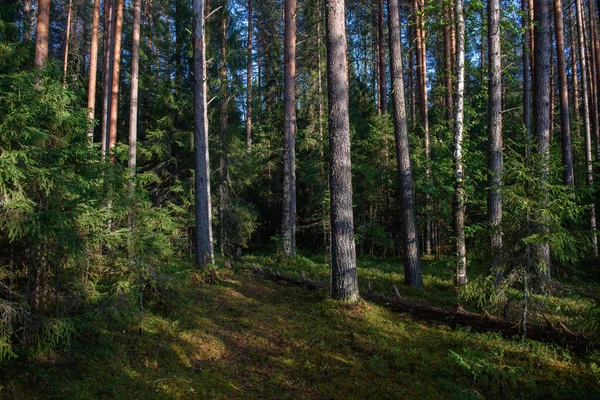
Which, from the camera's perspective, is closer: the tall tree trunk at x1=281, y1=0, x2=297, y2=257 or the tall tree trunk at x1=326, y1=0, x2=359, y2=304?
the tall tree trunk at x1=326, y1=0, x2=359, y2=304

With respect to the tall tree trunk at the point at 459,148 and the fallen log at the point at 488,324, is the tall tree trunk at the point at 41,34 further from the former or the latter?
the tall tree trunk at the point at 459,148

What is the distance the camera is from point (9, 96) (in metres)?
4.48

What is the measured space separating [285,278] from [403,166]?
4942 millimetres

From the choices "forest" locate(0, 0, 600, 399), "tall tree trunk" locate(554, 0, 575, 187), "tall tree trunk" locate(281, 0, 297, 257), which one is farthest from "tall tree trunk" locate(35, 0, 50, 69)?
"tall tree trunk" locate(554, 0, 575, 187)

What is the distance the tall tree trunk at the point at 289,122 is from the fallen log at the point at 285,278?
10.8 feet

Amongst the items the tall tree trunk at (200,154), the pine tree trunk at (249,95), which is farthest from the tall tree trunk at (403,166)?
the pine tree trunk at (249,95)

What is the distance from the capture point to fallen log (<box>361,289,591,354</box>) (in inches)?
234

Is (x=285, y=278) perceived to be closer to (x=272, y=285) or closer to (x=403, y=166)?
(x=272, y=285)

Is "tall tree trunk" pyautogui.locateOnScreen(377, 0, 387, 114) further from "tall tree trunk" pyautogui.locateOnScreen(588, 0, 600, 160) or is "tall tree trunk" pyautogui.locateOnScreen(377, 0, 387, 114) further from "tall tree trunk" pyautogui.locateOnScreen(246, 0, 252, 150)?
"tall tree trunk" pyautogui.locateOnScreen(588, 0, 600, 160)

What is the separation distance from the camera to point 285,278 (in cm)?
1115

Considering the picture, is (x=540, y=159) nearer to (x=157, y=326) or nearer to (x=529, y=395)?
(x=529, y=395)

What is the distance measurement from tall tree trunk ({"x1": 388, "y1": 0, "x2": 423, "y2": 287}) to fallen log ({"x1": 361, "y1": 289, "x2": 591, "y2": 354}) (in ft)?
7.24

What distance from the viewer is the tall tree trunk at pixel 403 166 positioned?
1027 centimetres

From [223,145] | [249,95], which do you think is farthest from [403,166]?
[249,95]
